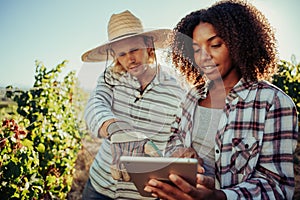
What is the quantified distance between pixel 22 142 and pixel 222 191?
235cm

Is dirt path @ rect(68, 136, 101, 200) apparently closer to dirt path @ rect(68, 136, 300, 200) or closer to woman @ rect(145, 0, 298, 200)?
dirt path @ rect(68, 136, 300, 200)

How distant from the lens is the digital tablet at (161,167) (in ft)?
3.67

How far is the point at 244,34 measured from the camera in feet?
4.71

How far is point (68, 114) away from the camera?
201 inches

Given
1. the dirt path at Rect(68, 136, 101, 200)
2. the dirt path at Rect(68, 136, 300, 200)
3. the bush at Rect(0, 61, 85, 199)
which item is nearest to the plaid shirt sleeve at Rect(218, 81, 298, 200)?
the bush at Rect(0, 61, 85, 199)

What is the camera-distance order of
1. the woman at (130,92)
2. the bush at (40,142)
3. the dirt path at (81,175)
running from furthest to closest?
the dirt path at (81,175)
the bush at (40,142)
the woman at (130,92)

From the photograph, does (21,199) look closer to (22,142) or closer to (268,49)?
(22,142)

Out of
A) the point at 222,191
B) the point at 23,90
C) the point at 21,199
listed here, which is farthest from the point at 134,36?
the point at 23,90

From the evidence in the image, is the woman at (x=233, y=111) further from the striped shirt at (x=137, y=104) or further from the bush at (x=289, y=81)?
the bush at (x=289, y=81)

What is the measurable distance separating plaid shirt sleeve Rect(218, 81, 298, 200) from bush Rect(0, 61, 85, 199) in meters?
0.79

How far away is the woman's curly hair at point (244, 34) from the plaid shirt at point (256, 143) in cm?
9

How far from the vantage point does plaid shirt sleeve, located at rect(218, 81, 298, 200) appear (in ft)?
4.16

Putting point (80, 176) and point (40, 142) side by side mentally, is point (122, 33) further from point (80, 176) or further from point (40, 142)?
point (80, 176)

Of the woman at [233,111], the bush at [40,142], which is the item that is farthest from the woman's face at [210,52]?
the bush at [40,142]
